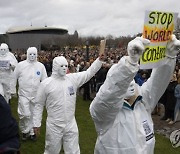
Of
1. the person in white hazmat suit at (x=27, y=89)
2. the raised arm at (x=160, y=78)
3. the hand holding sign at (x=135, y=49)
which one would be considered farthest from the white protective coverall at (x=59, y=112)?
the hand holding sign at (x=135, y=49)

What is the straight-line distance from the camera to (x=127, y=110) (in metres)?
3.67

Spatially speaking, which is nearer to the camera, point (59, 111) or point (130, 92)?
point (130, 92)

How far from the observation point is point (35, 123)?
6809 mm

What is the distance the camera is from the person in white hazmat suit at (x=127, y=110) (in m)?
3.15

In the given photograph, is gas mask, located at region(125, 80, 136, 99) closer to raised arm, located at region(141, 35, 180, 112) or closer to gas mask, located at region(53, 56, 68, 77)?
raised arm, located at region(141, 35, 180, 112)

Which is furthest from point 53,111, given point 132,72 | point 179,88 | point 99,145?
point 179,88

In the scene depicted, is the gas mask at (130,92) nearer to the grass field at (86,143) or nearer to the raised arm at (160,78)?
the raised arm at (160,78)

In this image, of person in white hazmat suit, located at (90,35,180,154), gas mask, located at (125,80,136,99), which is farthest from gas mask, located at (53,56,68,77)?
gas mask, located at (125,80,136,99)

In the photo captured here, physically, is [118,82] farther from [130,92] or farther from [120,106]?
[130,92]

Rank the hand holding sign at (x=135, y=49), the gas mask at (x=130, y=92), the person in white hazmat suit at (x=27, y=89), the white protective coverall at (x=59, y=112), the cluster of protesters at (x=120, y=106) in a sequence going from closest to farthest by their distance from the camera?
the hand holding sign at (x=135, y=49)
the cluster of protesters at (x=120, y=106)
the gas mask at (x=130, y=92)
the white protective coverall at (x=59, y=112)
the person in white hazmat suit at (x=27, y=89)

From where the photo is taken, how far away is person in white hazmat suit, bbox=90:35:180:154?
3.15m

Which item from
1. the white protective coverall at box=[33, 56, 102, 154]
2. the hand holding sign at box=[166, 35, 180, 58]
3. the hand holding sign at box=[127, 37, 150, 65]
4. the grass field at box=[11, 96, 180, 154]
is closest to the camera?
the hand holding sign at box=[127, 37, 150, 65]

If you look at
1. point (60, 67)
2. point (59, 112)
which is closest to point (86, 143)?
point (59, 112)

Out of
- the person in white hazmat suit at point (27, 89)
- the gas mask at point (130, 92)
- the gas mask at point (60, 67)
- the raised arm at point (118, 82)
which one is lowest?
the person in white hazmat suit at point (27, 89)
